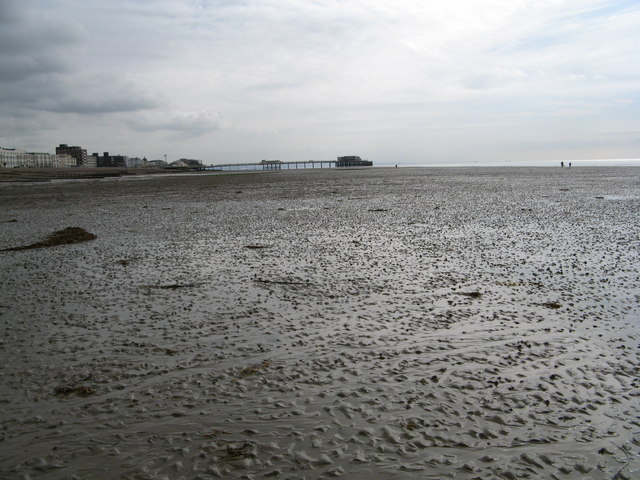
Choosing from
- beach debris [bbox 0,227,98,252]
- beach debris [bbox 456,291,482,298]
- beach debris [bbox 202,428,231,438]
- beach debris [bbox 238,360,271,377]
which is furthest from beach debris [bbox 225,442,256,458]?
beach debris [bbox 0,227,98,252]

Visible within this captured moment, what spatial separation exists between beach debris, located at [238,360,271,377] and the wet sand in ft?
0.32

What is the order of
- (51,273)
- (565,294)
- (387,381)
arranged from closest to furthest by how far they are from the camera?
(387,381) → (565,294) → (51,273)

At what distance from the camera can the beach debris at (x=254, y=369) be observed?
18.4ft

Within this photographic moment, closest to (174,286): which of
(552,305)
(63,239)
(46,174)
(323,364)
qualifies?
(323,364)

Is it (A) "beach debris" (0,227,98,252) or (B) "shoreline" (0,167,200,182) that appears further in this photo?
(B) "shoreline" (0,167,200,182)

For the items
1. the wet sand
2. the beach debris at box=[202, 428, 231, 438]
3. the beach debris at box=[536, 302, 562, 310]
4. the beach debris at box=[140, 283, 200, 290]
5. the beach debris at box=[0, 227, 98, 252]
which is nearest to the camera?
the wet sand

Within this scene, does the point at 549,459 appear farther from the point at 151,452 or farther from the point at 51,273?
the point at 51,273

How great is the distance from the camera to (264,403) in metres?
4.93

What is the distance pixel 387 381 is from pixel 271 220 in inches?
600

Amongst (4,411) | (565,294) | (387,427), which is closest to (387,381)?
(387,427)

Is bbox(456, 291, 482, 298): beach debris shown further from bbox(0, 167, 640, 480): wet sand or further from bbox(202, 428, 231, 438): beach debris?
bbox(202, 428, 231, 438): beach debris

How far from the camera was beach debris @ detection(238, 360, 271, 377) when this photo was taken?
18.4 feet

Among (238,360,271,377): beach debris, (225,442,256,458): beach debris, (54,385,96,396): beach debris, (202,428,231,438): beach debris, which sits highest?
(238,360,271,377): beach debris

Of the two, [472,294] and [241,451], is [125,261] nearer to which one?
[472,294]
